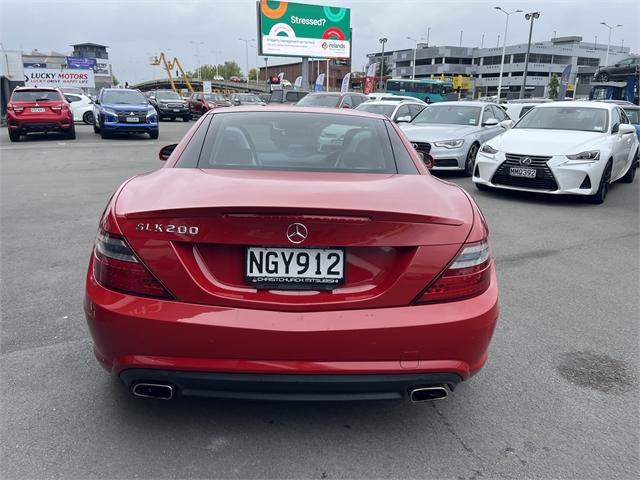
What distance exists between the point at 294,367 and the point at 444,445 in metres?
0.89

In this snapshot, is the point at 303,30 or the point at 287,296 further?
the point at 303,30

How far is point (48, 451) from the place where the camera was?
2.42 metres

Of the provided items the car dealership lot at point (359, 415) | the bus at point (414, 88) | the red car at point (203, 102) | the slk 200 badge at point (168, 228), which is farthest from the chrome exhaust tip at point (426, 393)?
the bus at point (414, 88)

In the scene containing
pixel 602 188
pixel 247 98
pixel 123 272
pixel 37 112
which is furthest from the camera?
pixel 247 98

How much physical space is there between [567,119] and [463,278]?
8.76m

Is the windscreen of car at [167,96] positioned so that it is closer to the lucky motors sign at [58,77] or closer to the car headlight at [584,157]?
the lucky motors sign at [58,77]

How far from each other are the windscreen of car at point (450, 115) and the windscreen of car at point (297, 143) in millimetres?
9351

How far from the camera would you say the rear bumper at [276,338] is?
7.09 feet

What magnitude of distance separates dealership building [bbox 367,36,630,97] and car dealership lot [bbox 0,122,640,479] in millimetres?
110426

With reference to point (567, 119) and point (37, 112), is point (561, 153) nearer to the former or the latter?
point (567, 119)

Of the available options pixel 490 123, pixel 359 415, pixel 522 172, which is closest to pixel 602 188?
pixel 522 172

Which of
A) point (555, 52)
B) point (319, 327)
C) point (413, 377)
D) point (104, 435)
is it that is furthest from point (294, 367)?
point (555, 52)

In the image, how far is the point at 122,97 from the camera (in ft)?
63.8

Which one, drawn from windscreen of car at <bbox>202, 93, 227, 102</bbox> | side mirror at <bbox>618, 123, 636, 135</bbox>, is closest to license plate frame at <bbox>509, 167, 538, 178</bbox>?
side mirror at <bbox>618, 123, 636, 135</bbox>
